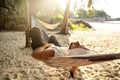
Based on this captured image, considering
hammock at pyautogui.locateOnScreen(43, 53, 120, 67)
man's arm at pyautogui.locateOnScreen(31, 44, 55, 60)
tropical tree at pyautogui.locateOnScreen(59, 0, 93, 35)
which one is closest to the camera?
hammock at pyautogui.locateOnScreen(43, 53, 120, 67)

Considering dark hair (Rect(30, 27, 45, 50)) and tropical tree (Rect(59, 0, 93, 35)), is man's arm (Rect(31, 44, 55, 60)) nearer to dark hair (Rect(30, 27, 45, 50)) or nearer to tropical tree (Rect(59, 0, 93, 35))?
dark hair (Rect(30, 27, 45, 50))

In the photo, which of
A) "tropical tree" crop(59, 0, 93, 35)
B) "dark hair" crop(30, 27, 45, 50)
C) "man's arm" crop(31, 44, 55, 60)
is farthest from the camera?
"tropical tree" crop(59, 0, 93, 35)

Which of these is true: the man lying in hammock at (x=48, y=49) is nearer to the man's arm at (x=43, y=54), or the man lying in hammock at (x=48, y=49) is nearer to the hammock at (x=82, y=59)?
the man's arm at (x=43, y=54)

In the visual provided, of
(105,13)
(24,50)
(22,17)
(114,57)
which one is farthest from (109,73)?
(105,13)

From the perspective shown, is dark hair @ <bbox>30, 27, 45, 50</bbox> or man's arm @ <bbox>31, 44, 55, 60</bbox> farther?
dark hair @ <bbox>30, 27, 45, 50</bbox>

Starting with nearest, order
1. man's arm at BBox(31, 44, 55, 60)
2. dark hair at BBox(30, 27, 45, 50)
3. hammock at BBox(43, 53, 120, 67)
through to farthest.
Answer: hammock at BBox(43, 53, 120, 67)
man's arm at BBox(31, 44, 55, 60)
dark hair at BBox(30, 27, 45, 50)

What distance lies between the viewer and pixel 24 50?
5.65m

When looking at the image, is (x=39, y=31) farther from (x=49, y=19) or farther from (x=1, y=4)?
(x=49, y=19)

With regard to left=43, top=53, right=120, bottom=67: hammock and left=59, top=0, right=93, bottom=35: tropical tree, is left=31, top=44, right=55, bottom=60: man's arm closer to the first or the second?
left=43, top=53, right=120, bottom=67: hammock

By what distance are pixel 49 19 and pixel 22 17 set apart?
7.31 feet

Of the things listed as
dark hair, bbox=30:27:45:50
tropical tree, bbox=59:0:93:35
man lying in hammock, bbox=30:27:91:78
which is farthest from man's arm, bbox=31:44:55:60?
tropical tree, bbox=59:0:93:35

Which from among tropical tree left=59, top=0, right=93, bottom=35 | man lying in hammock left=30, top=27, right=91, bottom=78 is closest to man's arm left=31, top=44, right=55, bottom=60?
man lying in hammock left=30, top=27, right=91, bottom=78

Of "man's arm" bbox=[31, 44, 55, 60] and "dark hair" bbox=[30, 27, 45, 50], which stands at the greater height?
"dark hair" bbox=[30, 27, 45, 50]

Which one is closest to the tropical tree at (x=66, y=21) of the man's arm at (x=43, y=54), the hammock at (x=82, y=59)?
the man's arm at (x=43, y=54)
